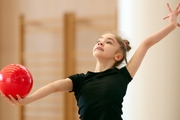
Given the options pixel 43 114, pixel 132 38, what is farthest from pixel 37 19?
pixel 132 38

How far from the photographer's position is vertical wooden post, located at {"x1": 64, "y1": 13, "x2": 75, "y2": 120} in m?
3.51

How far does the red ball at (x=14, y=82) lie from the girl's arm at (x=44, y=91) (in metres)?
0.02

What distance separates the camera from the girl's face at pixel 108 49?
4.99 ft

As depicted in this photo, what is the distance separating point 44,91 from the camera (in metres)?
1.47

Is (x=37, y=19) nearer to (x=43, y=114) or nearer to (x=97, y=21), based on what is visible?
(x=97, y=21)

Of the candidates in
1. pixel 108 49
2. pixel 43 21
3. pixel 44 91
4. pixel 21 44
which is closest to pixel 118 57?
pixel 108 49

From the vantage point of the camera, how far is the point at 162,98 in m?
1.92

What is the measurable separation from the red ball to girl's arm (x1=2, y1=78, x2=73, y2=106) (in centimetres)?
2

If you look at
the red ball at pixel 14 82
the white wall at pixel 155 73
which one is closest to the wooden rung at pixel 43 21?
→ the white wall at pixel 155 73

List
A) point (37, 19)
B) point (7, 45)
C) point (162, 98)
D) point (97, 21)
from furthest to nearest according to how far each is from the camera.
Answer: point (7, 45), point (37, 19), point (97, 21), point (162, 98)

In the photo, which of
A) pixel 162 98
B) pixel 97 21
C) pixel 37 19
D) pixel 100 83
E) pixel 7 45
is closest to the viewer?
pixel 100 83

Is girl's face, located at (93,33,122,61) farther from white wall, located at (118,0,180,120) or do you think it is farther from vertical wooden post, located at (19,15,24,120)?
vertical wooden post, located at (19,15,24,120)

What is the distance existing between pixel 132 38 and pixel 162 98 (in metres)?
0.40

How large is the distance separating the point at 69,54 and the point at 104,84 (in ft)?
6.83
